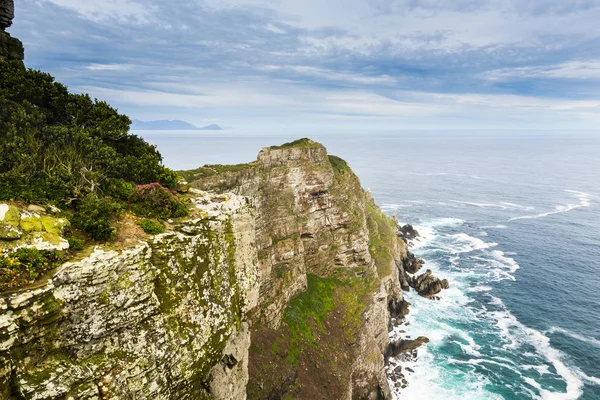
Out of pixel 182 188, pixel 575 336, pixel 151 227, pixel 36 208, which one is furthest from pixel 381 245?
pixel 36 208

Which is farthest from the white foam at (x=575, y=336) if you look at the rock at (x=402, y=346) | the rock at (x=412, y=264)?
the rock at (x=412, y=264)

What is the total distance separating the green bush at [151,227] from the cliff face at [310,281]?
3190 cm

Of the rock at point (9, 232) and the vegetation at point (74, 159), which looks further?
the vegetation at point (74, 159)

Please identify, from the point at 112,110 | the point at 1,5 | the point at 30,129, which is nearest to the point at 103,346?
the point at 30,129

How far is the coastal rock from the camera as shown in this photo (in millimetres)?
79875

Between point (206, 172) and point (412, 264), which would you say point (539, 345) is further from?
point (206, 172)

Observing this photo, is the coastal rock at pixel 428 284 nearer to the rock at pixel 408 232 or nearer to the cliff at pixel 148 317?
the rock at pixel 408 232

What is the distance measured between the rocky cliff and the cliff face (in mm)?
24483

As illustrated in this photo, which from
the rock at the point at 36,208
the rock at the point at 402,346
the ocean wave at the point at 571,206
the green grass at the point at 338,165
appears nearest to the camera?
the rock at the point at 36,208

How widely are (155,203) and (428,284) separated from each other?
7670 centimetres

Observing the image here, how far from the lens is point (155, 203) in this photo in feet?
60.6

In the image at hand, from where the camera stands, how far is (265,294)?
165 ft

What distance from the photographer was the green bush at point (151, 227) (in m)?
16.3

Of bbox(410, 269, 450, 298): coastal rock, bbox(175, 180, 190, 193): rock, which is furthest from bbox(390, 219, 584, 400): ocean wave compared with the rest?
bbox(175, 180, 190, 193): rock
